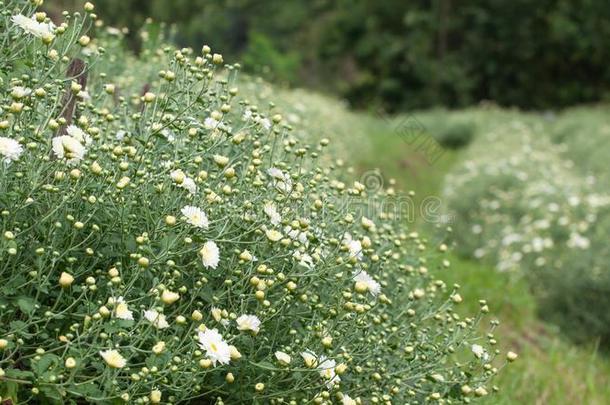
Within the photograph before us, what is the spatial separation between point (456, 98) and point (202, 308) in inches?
968

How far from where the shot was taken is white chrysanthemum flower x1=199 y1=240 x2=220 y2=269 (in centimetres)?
215

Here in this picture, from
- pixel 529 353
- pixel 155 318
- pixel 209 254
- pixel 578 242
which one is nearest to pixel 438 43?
pixel 578 242

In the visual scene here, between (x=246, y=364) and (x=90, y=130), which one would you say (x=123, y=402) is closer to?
(x=246, y=364)

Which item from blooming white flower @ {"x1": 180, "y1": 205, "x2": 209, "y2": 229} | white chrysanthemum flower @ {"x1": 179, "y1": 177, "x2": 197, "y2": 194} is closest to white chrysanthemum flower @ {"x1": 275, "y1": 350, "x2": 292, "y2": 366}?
blooming white flower @ {"x1": 180, "y1": 205, "x2": 209, "y2": 229}

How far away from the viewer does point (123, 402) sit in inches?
79.7

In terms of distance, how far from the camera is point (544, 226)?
25.1ft

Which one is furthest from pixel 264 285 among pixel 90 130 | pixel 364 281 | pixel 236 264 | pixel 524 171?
pixel 524 171

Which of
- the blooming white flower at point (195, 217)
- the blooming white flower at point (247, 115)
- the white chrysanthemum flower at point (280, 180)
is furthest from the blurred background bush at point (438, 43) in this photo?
the blooming white flower at point (195, 217)

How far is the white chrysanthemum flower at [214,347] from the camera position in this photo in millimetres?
1992

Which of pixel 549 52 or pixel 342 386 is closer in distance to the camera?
pixel 342 386

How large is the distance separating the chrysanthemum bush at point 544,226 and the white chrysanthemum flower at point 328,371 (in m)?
→ 4.69

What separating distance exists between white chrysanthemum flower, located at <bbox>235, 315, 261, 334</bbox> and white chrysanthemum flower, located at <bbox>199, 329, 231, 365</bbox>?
95mm

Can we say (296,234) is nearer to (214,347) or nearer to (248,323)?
(248,323)

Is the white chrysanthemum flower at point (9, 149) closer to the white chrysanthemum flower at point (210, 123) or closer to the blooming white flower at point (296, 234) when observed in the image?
the white chrysanthemum flower at point (210, 123)
